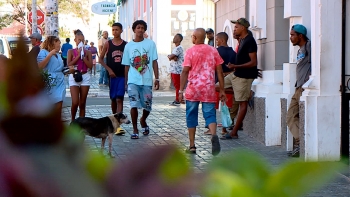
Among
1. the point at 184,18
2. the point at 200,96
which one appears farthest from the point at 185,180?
the point at 184,18

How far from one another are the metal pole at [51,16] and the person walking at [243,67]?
21.5 feet

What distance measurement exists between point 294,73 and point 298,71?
212 millimetres

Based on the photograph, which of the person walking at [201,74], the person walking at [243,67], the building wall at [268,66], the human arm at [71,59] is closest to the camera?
the person walking at [201,74]

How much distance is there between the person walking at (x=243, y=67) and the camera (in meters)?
8.73

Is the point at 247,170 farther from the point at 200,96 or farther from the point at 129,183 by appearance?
the point at 200,96

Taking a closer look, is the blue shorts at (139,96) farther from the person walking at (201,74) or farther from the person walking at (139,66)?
the person walking at (201,74)

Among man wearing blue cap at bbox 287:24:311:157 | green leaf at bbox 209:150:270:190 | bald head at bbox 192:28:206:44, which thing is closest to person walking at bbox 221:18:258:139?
bald head at bbox 192:28:206:44

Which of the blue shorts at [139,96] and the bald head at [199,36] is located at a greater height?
the bald head at [199,36]

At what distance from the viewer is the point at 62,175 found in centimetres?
57

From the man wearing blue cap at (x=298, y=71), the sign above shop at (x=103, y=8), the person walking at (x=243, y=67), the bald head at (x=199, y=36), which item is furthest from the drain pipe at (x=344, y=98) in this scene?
the sign above shop at (x=103, y=8)

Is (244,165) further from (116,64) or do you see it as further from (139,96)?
(116,64)

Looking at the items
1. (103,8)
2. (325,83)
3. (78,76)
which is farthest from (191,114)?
(103,8)

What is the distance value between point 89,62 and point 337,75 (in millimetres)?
4273

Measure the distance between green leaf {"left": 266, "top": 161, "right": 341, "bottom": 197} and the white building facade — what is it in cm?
446
